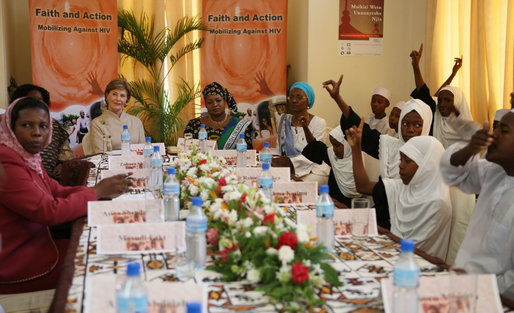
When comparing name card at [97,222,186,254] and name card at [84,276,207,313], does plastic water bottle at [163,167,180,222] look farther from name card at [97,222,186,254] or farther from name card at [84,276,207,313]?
name card at [84,276,207,313]

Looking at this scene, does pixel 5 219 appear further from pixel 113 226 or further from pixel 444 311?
pixel 444 311

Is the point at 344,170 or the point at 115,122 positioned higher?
the point at 115,122

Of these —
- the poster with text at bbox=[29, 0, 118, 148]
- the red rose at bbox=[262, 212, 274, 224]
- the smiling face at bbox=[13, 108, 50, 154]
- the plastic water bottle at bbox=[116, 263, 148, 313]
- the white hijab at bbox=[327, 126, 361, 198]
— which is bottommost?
the white hijab at bbox=[327, 126, 361, 198]

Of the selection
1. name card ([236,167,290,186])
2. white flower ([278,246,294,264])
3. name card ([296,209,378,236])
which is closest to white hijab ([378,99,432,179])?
name card ([236,167,290,186])

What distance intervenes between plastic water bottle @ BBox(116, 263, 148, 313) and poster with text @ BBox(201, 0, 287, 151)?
5033 mm

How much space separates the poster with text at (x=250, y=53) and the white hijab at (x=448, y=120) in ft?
6.31

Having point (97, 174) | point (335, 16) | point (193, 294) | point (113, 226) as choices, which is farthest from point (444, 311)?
point (335, 16)

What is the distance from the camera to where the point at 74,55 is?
5984mm

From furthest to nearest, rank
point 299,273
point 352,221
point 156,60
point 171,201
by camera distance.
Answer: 1. point 156,60
2. point 171,201
3. point 352,221
4. point 299,273

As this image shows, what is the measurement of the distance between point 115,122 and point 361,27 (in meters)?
3.21

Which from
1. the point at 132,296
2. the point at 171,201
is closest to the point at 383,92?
the point at 171,201

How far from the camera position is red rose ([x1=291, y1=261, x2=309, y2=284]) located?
140 cm

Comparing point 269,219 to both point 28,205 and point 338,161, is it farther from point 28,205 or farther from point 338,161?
point 338,161

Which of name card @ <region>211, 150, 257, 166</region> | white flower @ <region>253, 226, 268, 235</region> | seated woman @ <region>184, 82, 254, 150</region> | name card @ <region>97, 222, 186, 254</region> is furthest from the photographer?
seated woman @ <region>184, 82, 254, 150</region>
